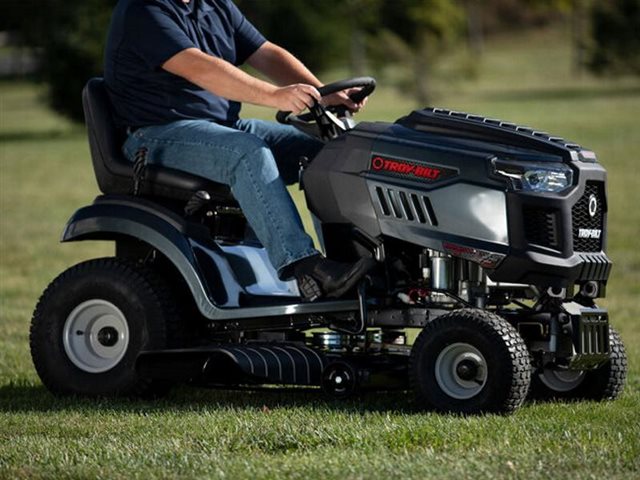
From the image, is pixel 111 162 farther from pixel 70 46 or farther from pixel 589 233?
pixel 70 46

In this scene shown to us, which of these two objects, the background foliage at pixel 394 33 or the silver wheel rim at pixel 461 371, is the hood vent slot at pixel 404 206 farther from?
the background foliage at pixel 394 33

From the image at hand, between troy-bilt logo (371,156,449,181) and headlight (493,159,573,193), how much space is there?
0.25m

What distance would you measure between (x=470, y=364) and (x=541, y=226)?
59 centimetres

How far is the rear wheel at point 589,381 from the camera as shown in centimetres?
649

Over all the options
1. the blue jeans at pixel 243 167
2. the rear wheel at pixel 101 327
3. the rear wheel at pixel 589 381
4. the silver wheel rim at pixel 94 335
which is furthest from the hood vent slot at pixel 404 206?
the silver wheel rim at pixel 94 335

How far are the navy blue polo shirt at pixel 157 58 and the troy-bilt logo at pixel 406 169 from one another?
34.3 inches

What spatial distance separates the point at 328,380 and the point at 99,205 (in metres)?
1.28

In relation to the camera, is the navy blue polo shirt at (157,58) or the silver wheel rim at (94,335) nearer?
the navy blue polo shirt at (157,58)

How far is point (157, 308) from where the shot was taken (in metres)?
6.55

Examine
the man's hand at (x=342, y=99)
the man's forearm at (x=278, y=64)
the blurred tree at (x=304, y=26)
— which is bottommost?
the man's hand at (x=342, y=99)

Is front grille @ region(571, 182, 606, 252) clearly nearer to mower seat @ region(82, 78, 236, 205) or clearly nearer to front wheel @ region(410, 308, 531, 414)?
front wheel @ region(410, 308, 531, 414)

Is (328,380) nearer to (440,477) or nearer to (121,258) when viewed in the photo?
(121,258)

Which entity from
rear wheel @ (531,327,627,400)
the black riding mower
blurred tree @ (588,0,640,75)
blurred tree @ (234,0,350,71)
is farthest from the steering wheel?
A: blurred tree @ (588,0,640,75)

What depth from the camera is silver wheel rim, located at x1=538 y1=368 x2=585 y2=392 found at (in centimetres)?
658
